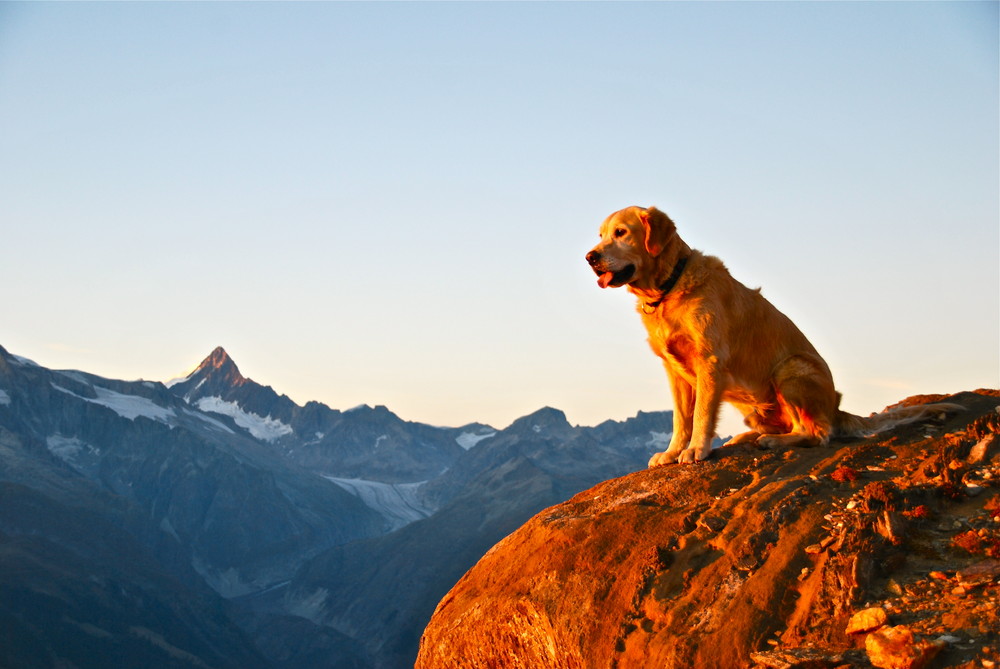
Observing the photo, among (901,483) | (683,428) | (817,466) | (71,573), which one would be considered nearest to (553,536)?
(683,428)

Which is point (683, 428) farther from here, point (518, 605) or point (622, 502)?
point (518, 605)

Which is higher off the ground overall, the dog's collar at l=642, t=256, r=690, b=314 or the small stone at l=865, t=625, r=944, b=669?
the dog's collar at l=642, t=256, r=690, b=314

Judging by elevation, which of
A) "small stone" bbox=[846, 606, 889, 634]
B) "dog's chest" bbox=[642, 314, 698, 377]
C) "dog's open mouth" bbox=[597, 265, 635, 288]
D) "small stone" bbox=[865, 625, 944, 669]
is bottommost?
"small stone" bbox=[865, 625, 944, 669]

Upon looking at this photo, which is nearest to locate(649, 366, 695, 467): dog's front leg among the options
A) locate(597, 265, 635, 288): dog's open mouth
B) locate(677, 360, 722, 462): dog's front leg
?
locate(677, 360, 722, 462): dog's front leg

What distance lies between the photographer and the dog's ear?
12440 mm

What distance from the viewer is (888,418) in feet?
44.9

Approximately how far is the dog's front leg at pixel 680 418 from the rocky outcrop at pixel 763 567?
31 centimetres

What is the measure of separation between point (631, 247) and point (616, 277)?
44 centimetres

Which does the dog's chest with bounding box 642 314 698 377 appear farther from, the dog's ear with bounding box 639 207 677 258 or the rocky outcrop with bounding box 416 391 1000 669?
the rocky outcrop with bounding box 416 391 1000 669

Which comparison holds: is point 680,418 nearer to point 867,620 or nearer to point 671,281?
point 671,281

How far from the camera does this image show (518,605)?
12281 millimetres

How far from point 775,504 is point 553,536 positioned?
2.93 metres

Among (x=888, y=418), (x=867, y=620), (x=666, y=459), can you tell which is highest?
(x=888, y=418)

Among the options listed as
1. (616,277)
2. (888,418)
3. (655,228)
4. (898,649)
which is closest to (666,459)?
(616,277)
